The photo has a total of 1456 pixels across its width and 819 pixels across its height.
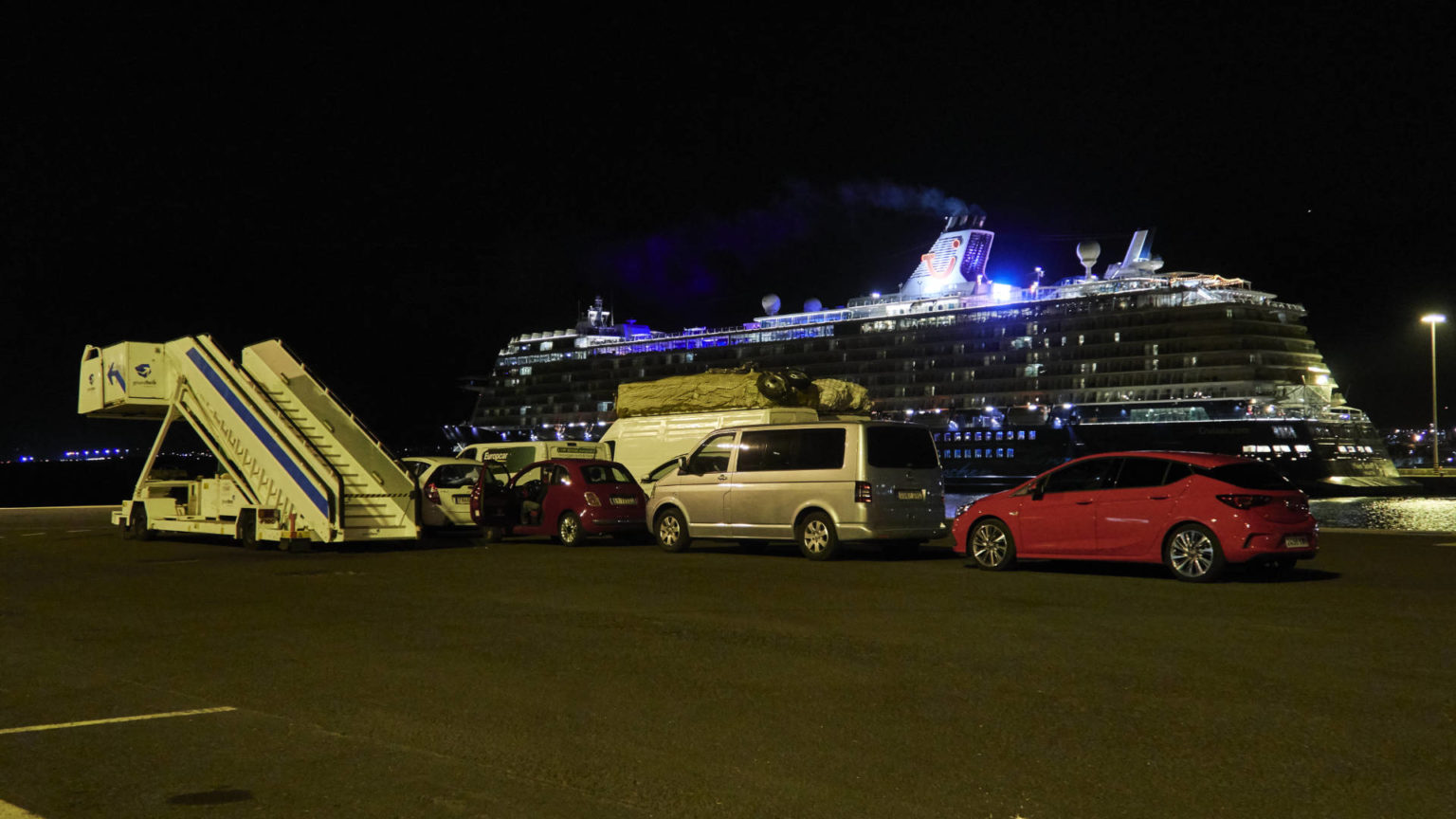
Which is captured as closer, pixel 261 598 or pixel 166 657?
pixel 166 657

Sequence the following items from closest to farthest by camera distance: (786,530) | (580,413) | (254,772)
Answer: (254,772), (786,530), (580,413)

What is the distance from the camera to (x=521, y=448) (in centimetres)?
2048

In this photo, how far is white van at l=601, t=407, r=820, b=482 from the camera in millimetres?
17312

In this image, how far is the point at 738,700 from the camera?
17.8 ft

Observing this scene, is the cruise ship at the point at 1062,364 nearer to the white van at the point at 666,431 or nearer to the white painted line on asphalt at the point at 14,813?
the white van at the point at 666,431

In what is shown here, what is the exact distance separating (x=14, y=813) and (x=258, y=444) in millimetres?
12732

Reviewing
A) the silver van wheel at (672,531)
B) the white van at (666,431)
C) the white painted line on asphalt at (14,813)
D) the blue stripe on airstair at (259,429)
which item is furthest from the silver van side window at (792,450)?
the white painted line on asphalt at (14,813)

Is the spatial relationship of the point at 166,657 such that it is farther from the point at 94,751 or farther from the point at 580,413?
the point at 580,413

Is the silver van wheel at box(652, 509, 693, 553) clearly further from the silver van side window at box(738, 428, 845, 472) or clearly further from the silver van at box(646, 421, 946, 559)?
the silver van side window at box(738, 428, 845, 472)

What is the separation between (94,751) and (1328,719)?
17.0ft

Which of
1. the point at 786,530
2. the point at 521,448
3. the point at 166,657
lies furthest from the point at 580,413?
the point at 166,657

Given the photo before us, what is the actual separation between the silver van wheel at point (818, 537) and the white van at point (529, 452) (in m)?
7.05

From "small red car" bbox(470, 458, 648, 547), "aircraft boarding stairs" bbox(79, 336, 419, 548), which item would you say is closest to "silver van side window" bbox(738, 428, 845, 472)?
"small red car" bbox(470, 458, 648, 547)

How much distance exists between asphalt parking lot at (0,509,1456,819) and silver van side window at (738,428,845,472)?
2.77 meters
